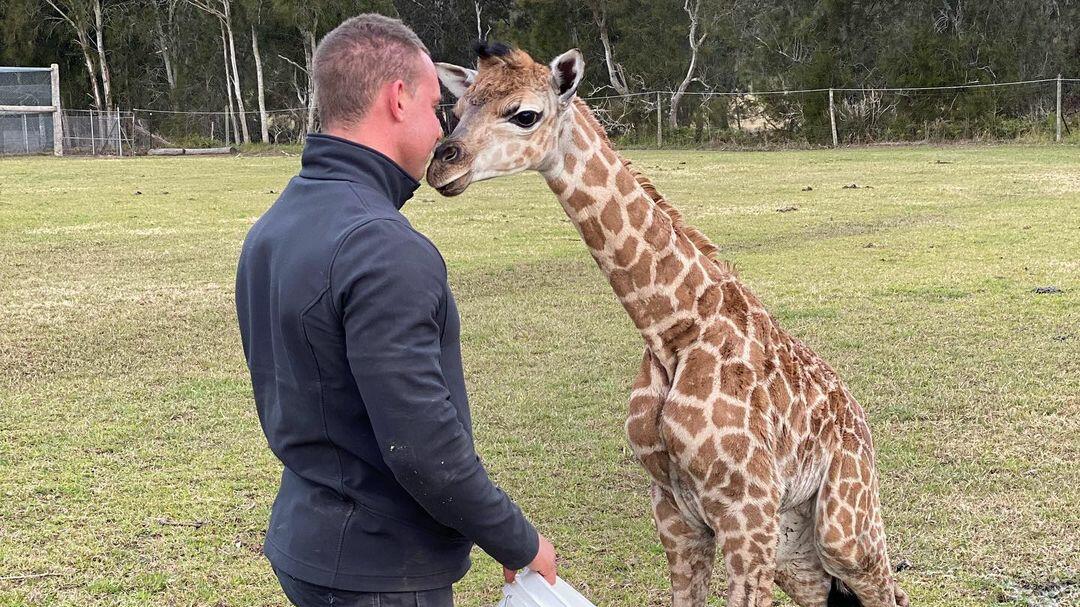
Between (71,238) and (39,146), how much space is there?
1107 inches

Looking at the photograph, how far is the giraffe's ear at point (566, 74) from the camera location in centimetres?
372

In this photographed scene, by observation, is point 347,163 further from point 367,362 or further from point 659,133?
point 659,133

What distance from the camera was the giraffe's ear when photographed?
12.2 feet

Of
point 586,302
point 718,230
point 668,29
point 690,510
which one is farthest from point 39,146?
point 690,510

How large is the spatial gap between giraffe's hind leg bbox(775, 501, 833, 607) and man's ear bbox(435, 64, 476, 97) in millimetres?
1867

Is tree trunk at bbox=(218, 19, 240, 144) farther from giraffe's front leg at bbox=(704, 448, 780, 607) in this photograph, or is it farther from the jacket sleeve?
the jacket sleeve

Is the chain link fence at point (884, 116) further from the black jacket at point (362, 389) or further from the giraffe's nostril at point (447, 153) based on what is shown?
the black jacket at point (362, 389)

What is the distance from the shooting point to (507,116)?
366 cm

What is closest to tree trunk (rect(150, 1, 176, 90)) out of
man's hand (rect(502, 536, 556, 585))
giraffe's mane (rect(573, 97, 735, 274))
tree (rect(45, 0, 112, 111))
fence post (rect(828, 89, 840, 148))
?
tree (rect(45, 0, 112, 111))

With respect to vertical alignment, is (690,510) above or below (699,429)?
below

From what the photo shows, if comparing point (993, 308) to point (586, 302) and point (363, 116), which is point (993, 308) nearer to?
point (586, 302)

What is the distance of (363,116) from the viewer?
8.59 feet

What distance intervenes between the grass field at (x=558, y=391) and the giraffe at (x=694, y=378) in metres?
1.02

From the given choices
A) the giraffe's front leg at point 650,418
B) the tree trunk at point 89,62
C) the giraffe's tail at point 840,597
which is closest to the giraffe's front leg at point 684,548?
the giraffe's front leg at point 650,418
